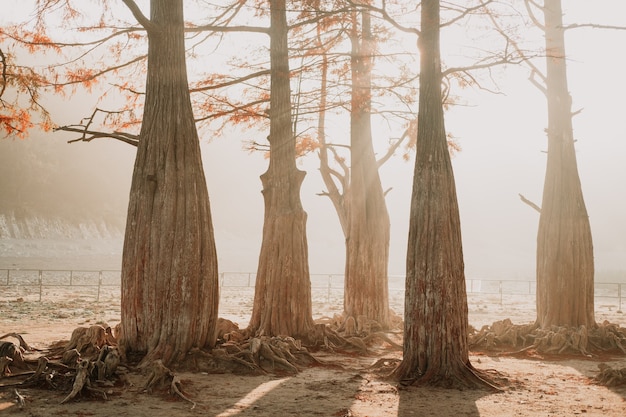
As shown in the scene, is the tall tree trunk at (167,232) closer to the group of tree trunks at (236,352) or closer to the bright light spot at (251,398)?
the group of tree trunks at (236,352)

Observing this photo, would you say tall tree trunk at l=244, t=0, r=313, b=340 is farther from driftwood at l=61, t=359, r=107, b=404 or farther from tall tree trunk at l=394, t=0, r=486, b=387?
driftwood at l=61, t=359, r=107, b=404

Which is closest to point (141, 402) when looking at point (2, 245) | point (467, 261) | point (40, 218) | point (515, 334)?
point (515, 334)

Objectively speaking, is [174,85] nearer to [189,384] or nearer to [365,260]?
[189,384]

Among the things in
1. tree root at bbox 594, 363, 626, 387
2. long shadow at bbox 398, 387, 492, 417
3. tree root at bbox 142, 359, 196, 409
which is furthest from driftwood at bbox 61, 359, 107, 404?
tree root at bbox 594, 363, 626, 387

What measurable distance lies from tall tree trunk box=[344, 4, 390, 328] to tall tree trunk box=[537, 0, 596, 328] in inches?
153

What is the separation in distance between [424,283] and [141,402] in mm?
4076

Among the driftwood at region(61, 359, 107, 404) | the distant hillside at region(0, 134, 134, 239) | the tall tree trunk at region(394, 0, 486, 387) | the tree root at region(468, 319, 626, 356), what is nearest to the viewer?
the driftwood at region(61, 359, 107, 404)

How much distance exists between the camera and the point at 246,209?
123 m

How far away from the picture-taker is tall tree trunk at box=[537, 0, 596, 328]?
1477 centimetres

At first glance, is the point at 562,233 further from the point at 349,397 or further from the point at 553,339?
the point at 349,397

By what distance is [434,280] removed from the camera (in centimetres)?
916

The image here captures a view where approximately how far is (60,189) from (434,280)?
9801 centimetres

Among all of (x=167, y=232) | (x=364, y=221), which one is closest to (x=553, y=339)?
(x=364, y=221)

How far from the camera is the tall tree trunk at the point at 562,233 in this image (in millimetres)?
14773
